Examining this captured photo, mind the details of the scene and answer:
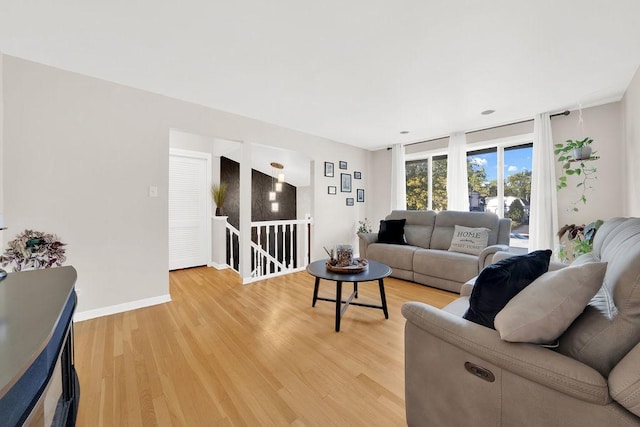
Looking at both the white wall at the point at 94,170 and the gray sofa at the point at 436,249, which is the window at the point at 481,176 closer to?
the gray sofa at the point at 436,249

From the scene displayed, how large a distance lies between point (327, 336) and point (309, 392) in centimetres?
63

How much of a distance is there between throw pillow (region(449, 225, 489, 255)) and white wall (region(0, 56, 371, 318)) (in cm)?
355

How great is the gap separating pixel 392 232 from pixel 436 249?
0.69 m

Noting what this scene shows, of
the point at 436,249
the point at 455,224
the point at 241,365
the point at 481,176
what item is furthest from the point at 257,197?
the point at 241,365

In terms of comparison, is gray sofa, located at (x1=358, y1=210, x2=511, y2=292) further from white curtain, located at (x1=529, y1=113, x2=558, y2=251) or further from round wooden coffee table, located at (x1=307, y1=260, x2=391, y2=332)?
round wooden coffee table, located at (x1=307, y1=260, x2=391, y2=332)

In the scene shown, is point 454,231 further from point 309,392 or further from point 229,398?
point 229,398

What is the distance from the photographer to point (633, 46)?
1.98 m

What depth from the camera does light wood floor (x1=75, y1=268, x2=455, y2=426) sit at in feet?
4.50

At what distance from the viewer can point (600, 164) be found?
10.2 feet

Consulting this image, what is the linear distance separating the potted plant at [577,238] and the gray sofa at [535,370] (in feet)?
6.03

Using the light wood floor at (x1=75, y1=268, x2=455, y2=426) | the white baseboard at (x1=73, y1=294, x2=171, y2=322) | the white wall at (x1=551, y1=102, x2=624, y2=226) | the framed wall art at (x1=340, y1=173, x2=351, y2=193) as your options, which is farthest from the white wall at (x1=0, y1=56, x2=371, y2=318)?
the white wall at (x1=551, y1=102, x2=624, y2=226)

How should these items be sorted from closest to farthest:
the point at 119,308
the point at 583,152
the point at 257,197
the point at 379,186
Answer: the point at 119,308 → the point at 583,152 → the point at 379,186 → the point at 257,197

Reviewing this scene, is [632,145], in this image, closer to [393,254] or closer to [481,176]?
→ [481,176]

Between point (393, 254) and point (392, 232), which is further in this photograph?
point (392, 232)
